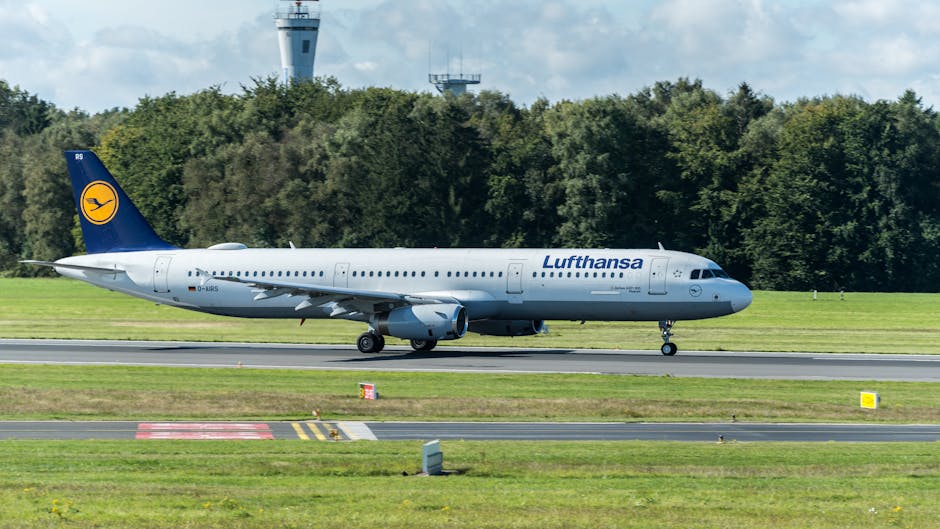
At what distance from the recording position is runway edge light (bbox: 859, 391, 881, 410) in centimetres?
3391

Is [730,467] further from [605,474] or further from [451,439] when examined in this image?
[451,439]

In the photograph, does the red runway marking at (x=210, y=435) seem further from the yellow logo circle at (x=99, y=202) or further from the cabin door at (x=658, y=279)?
the yellow logo circle at (x=99, y=202)

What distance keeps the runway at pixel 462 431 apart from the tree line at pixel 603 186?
68.0m

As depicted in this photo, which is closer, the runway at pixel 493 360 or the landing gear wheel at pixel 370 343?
the runway at pixel 493 360

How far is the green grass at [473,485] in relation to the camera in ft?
60.3

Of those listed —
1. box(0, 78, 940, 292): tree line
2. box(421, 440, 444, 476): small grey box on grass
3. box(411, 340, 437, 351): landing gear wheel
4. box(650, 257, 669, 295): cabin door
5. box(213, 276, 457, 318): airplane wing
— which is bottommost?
box(421, 440, 444, 476): small grey box on grass

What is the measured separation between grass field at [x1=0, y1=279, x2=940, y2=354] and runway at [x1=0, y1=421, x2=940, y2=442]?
2367cm

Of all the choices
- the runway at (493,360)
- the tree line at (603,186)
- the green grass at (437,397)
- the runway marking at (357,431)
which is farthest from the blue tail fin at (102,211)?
the tree line at (603,186)

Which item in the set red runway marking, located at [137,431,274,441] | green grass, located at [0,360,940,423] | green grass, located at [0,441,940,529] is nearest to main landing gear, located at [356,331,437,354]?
green grass, located at [0,360,940,423]

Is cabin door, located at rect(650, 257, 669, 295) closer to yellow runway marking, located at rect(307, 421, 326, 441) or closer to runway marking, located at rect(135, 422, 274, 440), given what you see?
yellow runway marking, located at rect(307, 421, 326, 441)

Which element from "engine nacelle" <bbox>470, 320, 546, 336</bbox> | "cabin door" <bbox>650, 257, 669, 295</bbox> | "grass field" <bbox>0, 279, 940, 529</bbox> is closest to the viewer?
"grass field" <bbox>0, 279, 940, 529</bbox>

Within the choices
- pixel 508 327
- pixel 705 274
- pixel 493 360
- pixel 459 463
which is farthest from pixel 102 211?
pixel 459 463

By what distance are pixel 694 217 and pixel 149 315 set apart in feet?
156

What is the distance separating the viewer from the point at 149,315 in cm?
7294
